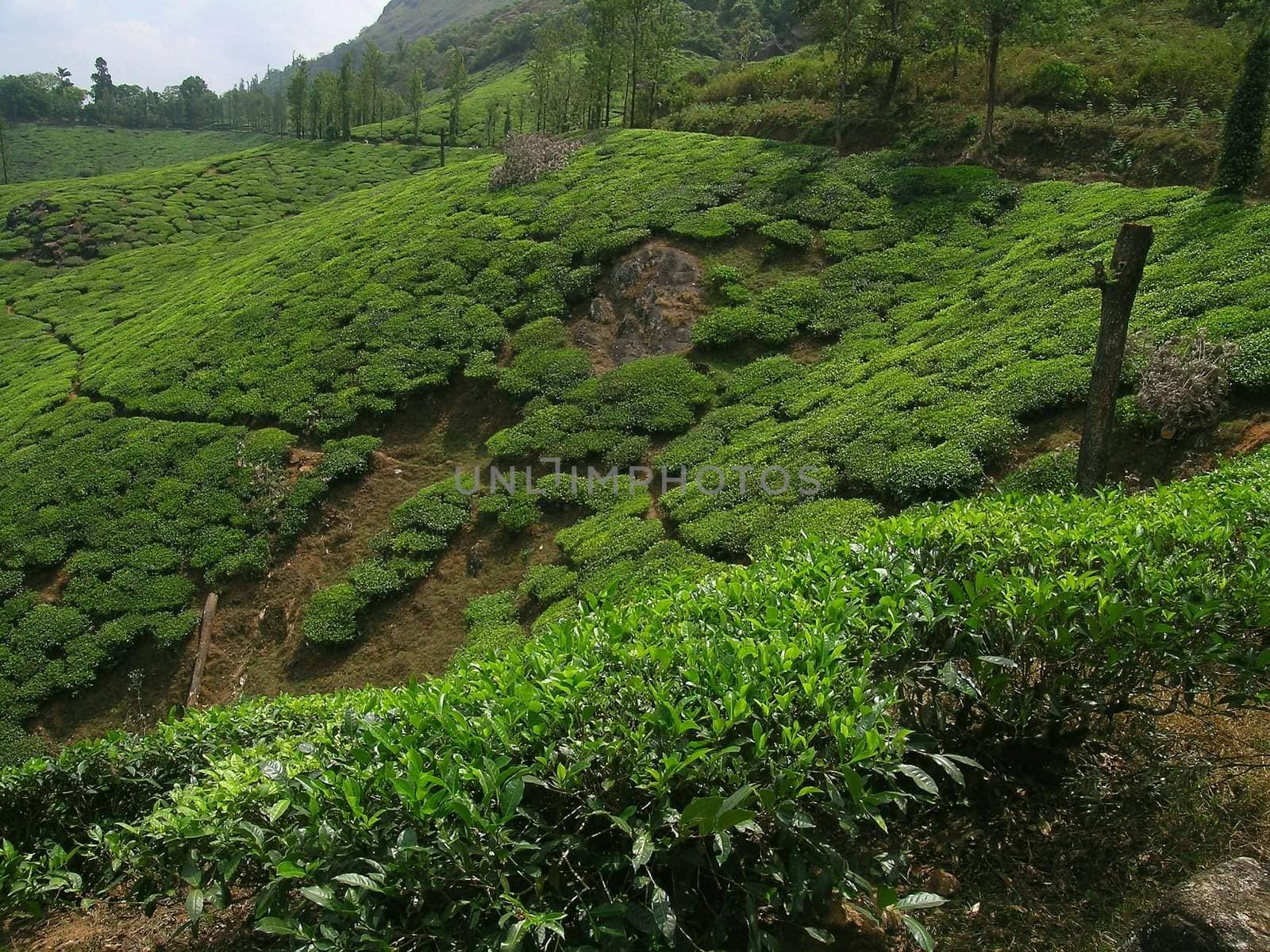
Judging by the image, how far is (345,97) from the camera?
7438cm

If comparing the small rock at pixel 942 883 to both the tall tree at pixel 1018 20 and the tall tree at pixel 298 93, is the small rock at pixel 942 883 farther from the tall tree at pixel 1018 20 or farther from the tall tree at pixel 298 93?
the tall tree at pixel 298 93

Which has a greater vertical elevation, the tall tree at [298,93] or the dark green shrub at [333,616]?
the tall tree at [298,93]

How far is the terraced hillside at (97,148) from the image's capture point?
89.4m

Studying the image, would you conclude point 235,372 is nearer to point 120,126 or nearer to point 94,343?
point 94,343

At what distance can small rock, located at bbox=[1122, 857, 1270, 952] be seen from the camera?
2.84 metres

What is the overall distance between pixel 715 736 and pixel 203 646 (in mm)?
14722

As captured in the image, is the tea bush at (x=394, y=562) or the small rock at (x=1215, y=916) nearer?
the small rock at (x=1215, y=916)

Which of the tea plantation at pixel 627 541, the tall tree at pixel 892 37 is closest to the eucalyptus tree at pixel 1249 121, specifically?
the tea plantation at pixel 627 541

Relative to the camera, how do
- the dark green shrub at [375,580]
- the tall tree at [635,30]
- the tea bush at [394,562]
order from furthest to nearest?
the tall tree at [635,30]
the dark green shrub at [375,580]
the tea bush at [394,562]

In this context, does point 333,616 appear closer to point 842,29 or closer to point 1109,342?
point 1109,342

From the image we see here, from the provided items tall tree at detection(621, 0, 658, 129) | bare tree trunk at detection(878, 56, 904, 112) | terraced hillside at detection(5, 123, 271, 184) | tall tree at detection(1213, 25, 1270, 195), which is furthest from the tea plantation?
terraced hillside at detection(5, 123, 271, 184)

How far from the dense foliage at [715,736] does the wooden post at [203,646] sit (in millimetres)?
A: 9368

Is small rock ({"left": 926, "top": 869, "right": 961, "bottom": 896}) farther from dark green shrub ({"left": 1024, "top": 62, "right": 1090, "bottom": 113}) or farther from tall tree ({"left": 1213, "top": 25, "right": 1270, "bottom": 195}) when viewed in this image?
dark green shrub ({"left": 1024, "top": 62, "right": 1090, "bottom": 113})

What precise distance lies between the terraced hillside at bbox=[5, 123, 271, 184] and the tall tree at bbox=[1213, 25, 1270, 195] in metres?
106
